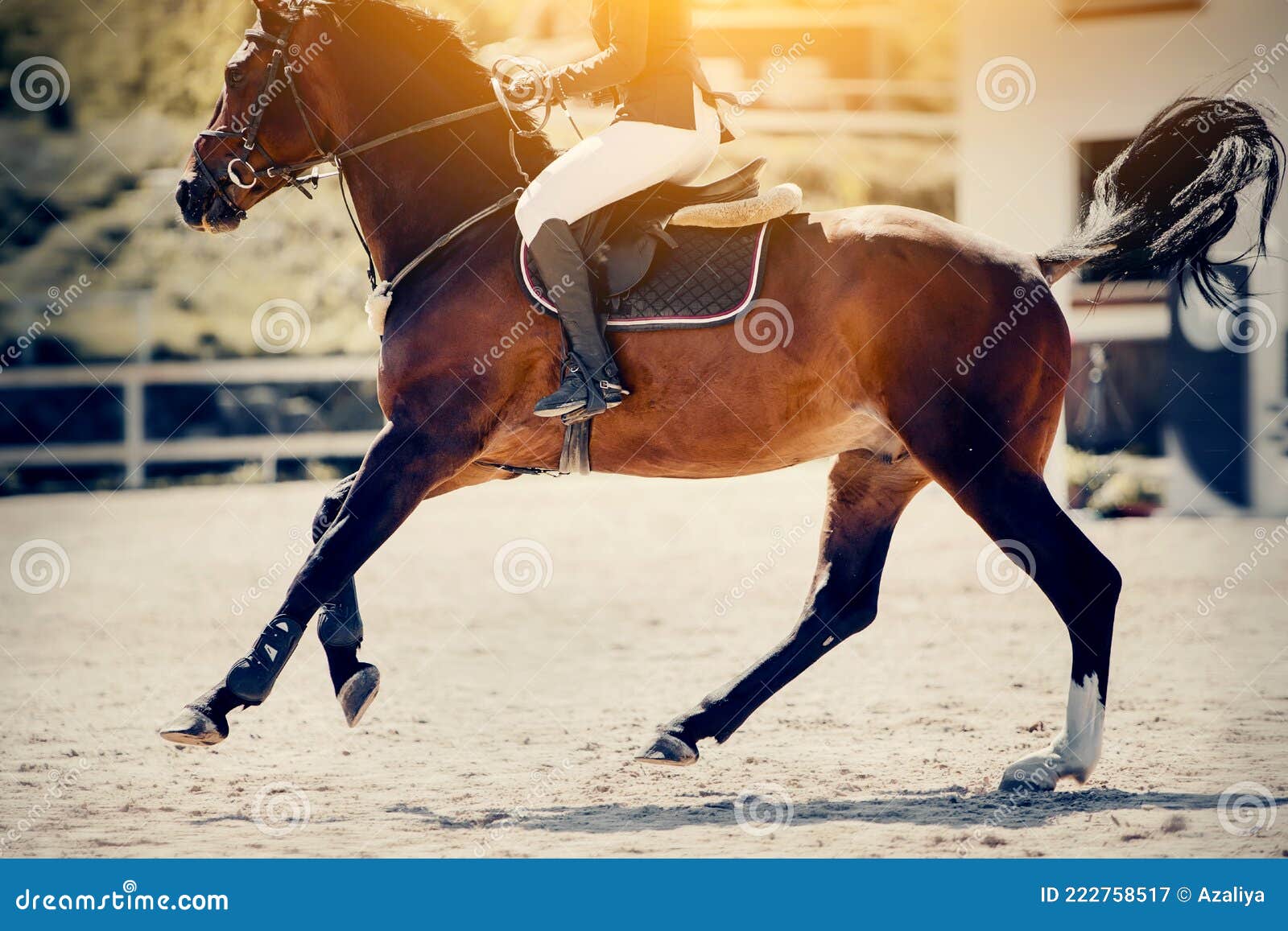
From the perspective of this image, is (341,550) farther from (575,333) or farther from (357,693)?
(575,333)

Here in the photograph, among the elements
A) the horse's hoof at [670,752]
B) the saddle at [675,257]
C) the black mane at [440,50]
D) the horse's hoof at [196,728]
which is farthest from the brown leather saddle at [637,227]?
the horse's hoof at [196,728]

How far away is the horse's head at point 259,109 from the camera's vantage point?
4.70 meters

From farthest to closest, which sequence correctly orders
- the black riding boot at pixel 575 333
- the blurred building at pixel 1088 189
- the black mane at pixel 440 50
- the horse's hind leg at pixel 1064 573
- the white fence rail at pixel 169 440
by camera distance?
1. the white fence rail at pixel 169 440
2. the blurred building at pixel 1088 189
3. the black mane at pixel 440 50
4. the black riding boot at pixel 575 333
5. the horse's hind leg at pixel 1064 573

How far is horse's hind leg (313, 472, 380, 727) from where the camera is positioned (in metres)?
4.66

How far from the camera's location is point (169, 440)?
1560 cm

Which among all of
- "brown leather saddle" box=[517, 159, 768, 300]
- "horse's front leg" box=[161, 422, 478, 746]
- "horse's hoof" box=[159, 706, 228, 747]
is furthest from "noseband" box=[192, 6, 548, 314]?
"horse's hoof" box=[159, 706, 228, 747]

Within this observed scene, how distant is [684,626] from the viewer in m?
7.92

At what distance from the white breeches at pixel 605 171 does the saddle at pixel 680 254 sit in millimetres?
97

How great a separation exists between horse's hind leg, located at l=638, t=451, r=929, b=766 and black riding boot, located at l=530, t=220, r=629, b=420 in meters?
1.07

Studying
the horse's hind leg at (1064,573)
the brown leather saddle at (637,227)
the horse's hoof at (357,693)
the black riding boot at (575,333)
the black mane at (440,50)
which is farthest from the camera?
the black mane at (440,50)

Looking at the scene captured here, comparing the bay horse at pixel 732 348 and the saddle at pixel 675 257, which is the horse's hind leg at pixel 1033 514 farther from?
the saddle at pixel 675 257

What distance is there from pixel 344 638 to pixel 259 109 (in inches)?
73.5

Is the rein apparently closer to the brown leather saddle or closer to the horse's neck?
the horse's neck
